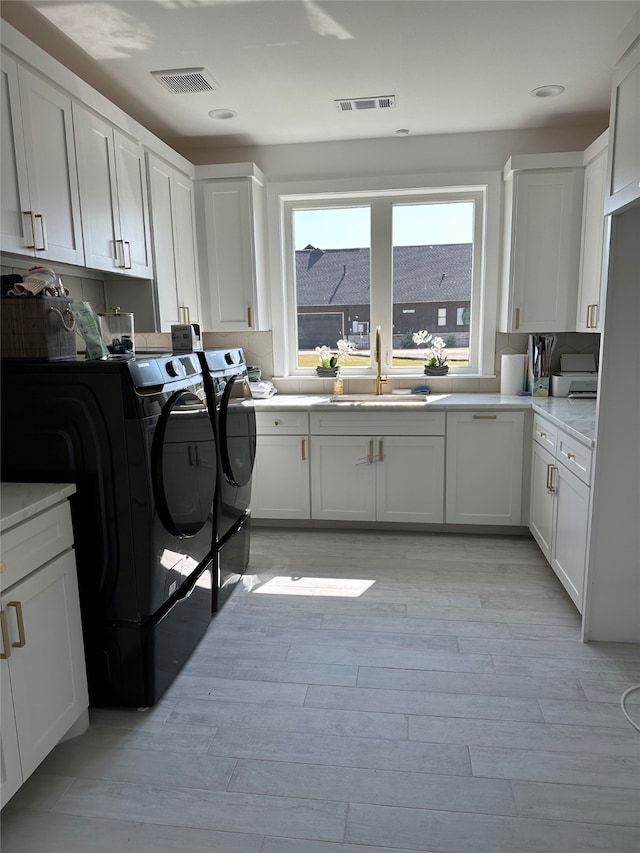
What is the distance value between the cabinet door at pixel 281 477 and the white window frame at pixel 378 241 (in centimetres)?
73

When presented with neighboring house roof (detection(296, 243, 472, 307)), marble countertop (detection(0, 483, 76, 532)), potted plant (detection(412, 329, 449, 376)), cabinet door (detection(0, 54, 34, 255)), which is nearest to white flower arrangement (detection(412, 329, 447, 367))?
potted plant (detection(412, 329, 449, 376))

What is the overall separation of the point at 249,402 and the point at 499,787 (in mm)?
2110

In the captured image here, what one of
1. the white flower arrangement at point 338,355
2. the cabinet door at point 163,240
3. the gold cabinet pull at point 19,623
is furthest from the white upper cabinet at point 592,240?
the gold cabinet pull at point 19,623

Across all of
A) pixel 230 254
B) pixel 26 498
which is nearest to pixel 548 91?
pixel 230 254

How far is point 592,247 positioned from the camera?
10.9 feet

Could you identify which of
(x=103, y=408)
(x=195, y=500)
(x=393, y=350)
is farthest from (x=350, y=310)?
(x=103, y=408)

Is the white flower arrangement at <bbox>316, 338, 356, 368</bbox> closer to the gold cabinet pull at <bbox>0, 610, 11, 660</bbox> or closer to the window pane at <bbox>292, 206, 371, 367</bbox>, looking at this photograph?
the window pane at <bbox>292, 206, 371, 367</bbox>

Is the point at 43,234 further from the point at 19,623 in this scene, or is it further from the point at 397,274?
the point at 397,274

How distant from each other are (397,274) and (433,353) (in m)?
0.64

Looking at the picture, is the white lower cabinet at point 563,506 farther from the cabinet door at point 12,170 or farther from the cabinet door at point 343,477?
the cabinet door at point 12,170

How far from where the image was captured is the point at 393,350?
13.7 ft

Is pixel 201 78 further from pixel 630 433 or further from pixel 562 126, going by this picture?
pixel 630 433

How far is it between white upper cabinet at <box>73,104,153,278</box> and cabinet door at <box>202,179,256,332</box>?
81 cm

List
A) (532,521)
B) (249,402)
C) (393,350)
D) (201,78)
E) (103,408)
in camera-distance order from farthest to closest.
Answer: (393,350) < (532,521) < (249,402) < (201,78) < (103,408)
